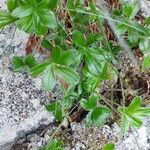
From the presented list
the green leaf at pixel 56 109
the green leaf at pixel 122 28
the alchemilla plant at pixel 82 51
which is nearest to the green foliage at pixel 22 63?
the alchemilla plant at pixel 82 51

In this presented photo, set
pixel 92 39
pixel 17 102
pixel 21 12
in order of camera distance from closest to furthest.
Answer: pixel 21 12 < pixel 92 39 < pixel 17 102

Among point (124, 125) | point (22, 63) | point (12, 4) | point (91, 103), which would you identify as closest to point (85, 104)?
point (91, 103)

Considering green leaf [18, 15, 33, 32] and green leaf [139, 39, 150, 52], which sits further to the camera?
green leaf [139, 39, 150, 52]

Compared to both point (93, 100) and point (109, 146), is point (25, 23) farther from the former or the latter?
point (109, 146)

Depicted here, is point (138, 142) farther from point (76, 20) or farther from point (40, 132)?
point (76, 20)

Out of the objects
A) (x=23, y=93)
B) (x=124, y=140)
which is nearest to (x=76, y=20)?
(x=23, y=93)

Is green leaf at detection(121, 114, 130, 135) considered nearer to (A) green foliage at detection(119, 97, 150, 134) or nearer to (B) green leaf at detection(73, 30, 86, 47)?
(A) green foliage at detection(119, 97, 150, 134)

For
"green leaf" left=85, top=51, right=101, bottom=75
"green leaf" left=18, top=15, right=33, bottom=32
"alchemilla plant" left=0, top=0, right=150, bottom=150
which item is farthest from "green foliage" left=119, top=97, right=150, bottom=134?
"green leaf" left=18, top=15, right=33, bottom=32
